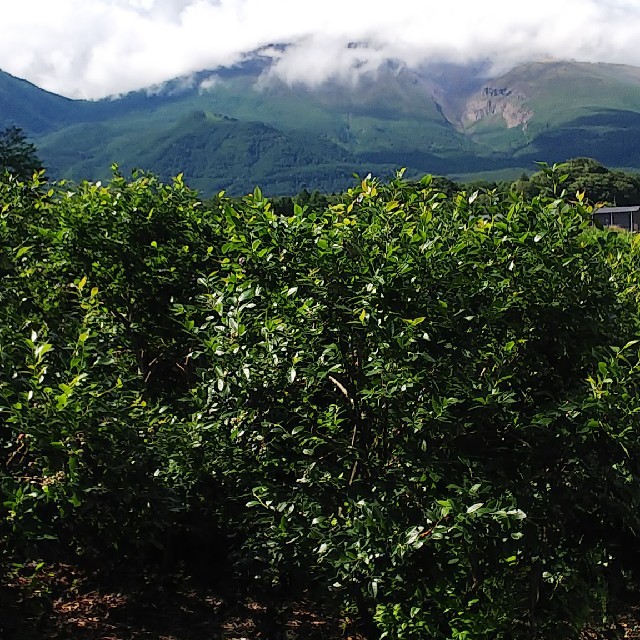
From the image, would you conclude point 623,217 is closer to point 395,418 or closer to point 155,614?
point 155,614

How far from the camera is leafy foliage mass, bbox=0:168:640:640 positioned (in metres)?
3.67

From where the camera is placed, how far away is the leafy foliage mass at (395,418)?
12.0ft

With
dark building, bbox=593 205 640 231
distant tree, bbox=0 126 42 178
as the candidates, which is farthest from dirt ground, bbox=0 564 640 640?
dark building, bbox=593 205 640 231

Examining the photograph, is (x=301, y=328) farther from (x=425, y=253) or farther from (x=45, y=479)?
(x=45, y=479)

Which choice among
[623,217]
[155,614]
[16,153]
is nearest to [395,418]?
[155,614]

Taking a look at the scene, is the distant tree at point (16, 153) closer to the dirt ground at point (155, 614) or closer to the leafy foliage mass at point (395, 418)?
the dirt ground at point (155, 614)

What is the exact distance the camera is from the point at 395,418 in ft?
13.1

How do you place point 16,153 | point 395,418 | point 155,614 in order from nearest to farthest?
point 395,418
point 155,614
point 16,153

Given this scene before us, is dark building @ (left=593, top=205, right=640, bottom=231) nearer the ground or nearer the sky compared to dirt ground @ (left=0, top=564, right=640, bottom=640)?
nearer the ground

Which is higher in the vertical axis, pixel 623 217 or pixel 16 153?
pixel 16 153

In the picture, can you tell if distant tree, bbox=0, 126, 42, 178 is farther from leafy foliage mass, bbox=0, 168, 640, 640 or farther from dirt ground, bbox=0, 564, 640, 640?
leafy foliage mass, bbox=0, 168, 640, 640

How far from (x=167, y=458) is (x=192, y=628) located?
4.62ft

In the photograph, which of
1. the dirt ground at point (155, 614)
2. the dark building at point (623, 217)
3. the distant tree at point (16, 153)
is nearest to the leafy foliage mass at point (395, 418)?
the dirt ground at point (155, 614)

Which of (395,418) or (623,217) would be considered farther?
(623,217)
